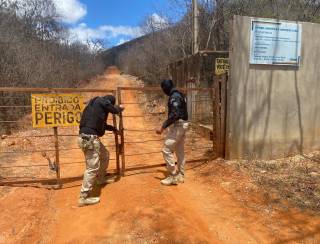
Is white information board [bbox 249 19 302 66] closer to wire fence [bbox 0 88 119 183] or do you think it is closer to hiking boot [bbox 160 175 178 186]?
hiking boot [bbox 160 175 178 186]

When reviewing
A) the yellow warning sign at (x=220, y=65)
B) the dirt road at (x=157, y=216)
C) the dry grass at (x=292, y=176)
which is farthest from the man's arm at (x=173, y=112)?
the yellow warning sign at (x=220, y=65)

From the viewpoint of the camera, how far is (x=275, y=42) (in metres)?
8.09

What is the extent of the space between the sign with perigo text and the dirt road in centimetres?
123

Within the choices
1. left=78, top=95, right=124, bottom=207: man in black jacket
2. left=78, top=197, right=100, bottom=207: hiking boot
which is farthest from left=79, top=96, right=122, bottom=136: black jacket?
left=78, top=197, right=100, bottom=207: hiking boot

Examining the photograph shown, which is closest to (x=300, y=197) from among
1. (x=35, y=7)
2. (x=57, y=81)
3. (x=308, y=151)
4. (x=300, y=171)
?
(x=300, y=171)

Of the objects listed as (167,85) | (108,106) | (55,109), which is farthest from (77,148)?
(167,85)

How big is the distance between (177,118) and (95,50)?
169 ft

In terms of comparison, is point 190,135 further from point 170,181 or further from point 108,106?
point 108,106

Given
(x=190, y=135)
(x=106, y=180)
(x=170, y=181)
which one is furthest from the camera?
(x=190, y=135)

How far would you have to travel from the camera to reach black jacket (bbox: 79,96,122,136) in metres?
6.34

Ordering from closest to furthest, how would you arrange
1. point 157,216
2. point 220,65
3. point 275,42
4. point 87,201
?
1. point 157,216
2. point 87,201
3. point 275,42
4. point 220,65

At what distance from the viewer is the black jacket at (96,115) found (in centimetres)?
634

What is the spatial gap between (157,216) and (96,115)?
200cm

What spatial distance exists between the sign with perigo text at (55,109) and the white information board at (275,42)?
3701mm
